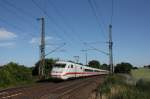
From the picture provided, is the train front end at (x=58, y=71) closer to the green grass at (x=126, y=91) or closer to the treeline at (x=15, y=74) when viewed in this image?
the treeline at (x=15, y=74)

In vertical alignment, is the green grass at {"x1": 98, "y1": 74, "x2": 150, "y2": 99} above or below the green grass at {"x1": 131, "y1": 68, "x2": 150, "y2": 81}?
below

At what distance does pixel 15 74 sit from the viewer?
4375cm

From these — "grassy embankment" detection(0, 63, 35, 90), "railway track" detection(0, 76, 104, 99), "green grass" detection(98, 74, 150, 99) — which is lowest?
"railway track" detection(0, 76, 104, 99)

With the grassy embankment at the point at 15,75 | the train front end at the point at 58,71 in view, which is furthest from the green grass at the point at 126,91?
the grassy embankment at the point at 15,75

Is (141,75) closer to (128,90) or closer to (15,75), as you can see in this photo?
(128,90)

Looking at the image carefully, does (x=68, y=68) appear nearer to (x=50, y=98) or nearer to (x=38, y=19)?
(x=38, y=19)

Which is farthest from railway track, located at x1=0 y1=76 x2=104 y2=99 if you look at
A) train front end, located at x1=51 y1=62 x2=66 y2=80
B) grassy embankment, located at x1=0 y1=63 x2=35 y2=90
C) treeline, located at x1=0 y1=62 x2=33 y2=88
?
treeline, located at x1=0 y1=62 x2=33 y2=88

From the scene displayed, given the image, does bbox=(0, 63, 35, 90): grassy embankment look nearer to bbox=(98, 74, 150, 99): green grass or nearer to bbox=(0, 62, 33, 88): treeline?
bbox=(0, 62, 33, 88): treeline

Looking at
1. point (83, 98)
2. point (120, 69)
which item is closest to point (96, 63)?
point (120, 69)

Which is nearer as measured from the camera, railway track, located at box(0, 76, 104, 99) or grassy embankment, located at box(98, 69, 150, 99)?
grassy embankment, located at box(98, 69, 150, 99)

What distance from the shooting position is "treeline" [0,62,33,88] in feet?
129

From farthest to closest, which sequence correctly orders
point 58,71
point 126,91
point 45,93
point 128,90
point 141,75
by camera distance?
point 58,71 < point 141,75 < point 45,93 < point 128,90 < point 126,91

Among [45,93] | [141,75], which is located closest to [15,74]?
[141,75]

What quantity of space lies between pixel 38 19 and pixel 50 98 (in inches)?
1266
